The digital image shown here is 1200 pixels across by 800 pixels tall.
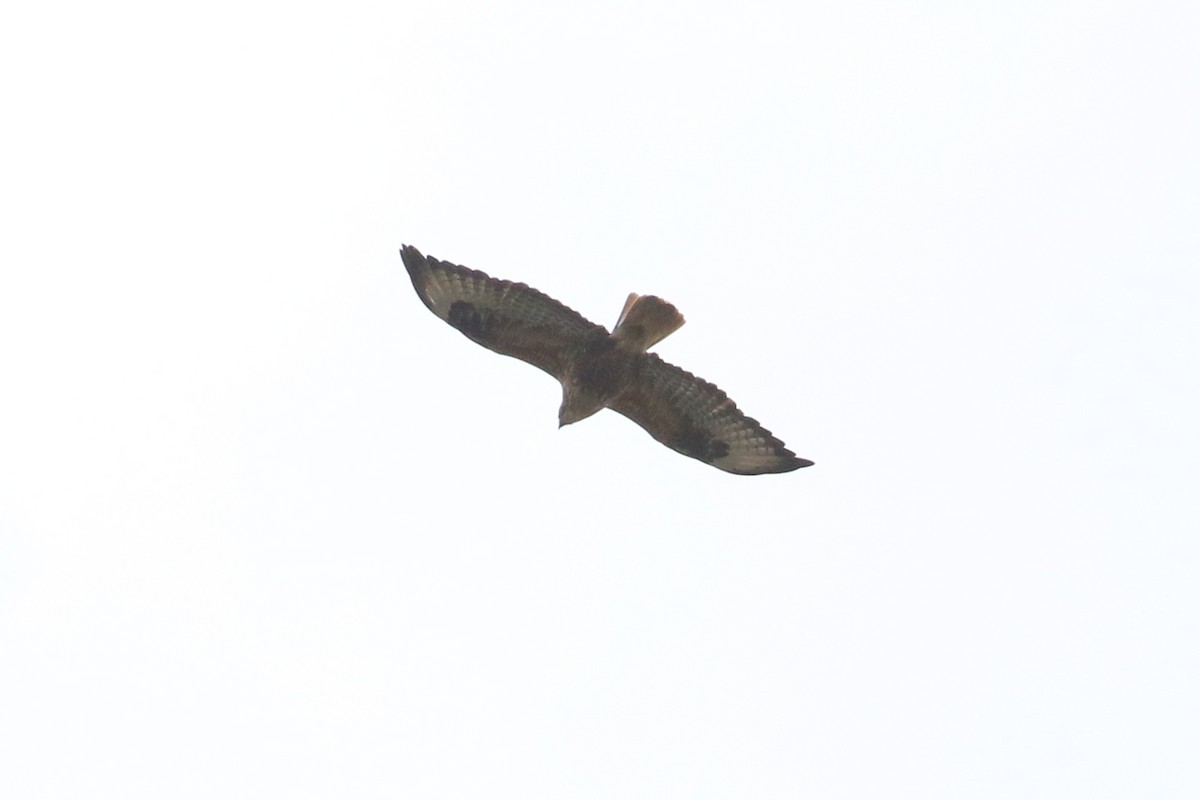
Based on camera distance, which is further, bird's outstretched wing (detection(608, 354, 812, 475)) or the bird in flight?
bird's outstretched wing (detection(608, 354, 812, 475))

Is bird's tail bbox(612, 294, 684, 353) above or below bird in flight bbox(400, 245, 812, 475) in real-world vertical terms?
above

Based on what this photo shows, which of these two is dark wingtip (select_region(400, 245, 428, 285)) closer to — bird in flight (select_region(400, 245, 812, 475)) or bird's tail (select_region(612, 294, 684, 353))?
bird in flight (select_region(400, 245, 812, 475))

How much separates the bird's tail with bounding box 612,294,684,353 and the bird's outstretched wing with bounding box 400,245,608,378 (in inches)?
7.4

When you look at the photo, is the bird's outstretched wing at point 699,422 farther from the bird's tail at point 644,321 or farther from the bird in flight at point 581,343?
the bird's tail at point 644,321

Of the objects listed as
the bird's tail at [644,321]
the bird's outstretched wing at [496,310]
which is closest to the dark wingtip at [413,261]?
the bird's outstretched wing at [496,310]

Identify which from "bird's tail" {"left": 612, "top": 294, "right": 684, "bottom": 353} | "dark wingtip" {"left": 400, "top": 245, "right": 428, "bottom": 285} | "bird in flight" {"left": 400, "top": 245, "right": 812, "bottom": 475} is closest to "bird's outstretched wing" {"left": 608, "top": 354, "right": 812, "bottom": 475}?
"bird in flight" {"left": 400, "top": 245, "right": 812, "bottom": 475}

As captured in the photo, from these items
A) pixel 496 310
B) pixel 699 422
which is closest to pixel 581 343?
pixel 496 310

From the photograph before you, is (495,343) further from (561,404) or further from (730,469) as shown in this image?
(730,469)

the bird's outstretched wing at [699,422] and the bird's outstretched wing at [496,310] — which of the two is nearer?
the bird's outstretched wing at [496,310]

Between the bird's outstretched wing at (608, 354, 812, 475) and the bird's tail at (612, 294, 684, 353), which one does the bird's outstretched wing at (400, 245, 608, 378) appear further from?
the bird's outstretched wing at (608, 354, 812, 475)

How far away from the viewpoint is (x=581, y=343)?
1519 centimetres

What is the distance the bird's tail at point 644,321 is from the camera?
15.1m

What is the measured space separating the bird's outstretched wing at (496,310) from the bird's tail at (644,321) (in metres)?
0.19

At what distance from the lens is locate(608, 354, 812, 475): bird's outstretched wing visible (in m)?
15.7
